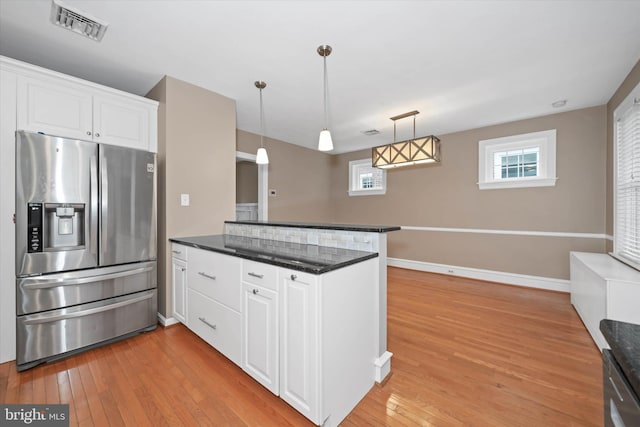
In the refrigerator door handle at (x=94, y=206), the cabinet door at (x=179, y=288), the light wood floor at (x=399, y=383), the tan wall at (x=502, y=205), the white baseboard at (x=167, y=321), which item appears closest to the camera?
the light wood floor at (x=399, y=383)

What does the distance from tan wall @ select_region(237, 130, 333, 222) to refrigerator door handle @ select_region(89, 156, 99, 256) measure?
235 centimetres

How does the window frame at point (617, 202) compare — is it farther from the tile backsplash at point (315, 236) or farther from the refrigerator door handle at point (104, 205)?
the refrigerator door handle at point (104, 205)

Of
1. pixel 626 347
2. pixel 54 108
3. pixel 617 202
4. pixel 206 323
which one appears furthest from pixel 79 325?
pixel 617 202

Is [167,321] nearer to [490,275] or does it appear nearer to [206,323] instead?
[206,323]

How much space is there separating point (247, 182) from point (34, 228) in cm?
418

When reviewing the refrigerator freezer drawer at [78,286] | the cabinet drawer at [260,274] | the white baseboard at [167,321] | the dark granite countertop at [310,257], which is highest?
the dark granite countertop at [310,257]

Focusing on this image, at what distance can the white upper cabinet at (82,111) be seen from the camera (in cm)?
202

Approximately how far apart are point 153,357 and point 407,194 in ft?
15.5

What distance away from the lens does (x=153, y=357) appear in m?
2.07

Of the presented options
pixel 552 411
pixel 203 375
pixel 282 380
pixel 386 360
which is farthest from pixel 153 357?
pixel 552 411

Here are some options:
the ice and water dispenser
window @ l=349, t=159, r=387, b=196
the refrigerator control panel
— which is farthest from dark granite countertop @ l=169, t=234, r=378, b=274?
window @ l=349, t=159, r=387, b=196

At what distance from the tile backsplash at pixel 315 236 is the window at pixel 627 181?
2680 millimetres

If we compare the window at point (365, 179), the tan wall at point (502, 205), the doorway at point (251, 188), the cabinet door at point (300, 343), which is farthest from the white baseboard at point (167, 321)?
the window at point (365, 179)

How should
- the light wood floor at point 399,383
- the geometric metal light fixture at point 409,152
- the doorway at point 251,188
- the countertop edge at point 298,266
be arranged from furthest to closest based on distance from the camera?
the doorway at point 251,188 → the geometric metal light fixture at point 409,152 → the light wood floor at point 399,383 → the countertop edge at point 298,266
